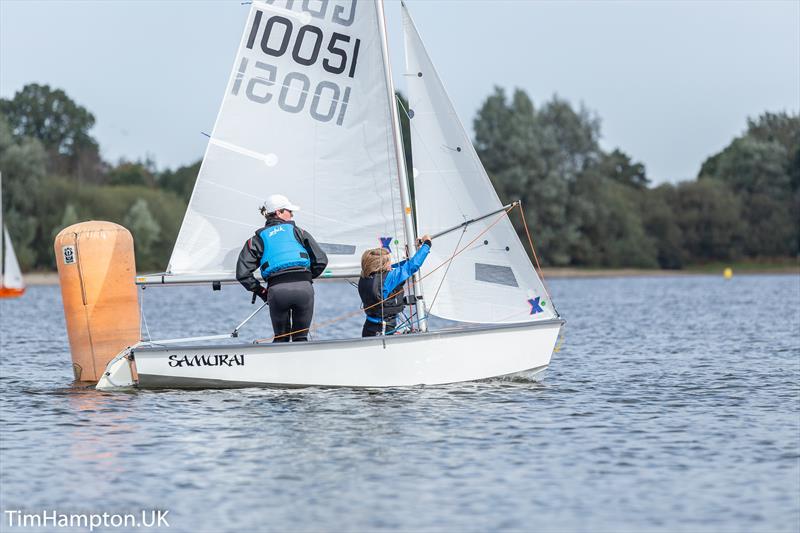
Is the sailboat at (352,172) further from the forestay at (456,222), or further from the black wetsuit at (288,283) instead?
the black wetsuit at (288,283)

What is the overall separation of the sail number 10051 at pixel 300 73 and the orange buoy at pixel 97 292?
2589mm

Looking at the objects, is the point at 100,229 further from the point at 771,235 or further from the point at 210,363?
the point at 771,235

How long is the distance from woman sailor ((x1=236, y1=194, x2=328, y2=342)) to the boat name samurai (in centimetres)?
53

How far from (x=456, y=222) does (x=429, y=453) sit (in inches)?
201

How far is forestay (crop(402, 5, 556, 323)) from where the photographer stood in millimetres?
15586

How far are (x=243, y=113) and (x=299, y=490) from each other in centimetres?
713

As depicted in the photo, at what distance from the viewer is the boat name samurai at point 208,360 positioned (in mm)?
14375

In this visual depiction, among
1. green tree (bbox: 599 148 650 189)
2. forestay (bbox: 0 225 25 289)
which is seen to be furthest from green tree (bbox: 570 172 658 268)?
forestay (bbox: 0 225 25 289)

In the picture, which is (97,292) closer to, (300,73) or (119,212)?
(300,73)

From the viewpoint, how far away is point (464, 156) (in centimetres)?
1564

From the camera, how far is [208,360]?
14391 millimetres

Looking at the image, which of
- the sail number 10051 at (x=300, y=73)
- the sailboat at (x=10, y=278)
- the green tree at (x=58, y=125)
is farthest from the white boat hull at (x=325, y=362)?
A: the green tree at (x=58, y=125)

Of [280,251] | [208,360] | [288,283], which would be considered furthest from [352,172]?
[208,360]

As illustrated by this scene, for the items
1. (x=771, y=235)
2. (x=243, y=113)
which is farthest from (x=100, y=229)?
(x=771, y=235)
